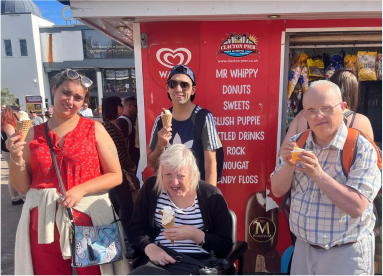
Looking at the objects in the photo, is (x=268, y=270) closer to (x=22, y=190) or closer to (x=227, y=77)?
(x=227, y=77)

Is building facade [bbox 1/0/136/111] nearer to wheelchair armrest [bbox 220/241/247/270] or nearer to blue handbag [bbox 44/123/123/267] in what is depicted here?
blue handbag [bbox 44/123/123/267]

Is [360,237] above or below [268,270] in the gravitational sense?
above

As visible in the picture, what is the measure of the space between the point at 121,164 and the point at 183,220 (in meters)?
1.69

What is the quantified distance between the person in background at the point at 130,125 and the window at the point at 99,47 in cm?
2089

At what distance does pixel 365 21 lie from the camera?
9.48 ft

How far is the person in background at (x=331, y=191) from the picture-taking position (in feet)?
5.14

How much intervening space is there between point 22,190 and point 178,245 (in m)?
1.12

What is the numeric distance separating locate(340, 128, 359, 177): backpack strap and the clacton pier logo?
1.54m

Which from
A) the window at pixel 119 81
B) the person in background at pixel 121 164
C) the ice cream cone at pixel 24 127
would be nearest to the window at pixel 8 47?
the window at pixel 119 81

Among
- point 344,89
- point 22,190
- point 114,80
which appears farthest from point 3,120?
point 114,80

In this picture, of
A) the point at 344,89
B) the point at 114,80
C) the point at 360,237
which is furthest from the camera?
the point at 114,80

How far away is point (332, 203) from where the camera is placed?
1.66 meters

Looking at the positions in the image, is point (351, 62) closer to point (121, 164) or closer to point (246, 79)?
point (246, 79)

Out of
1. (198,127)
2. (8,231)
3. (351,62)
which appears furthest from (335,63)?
(8,231)
